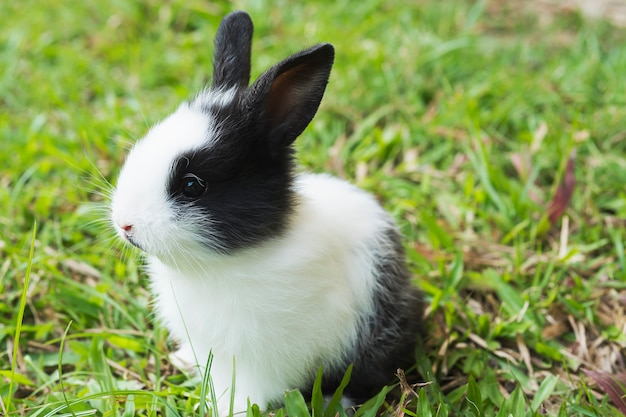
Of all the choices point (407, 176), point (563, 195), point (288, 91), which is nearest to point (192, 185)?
point (288, 91)

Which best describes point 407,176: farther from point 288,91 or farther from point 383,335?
point 288,91

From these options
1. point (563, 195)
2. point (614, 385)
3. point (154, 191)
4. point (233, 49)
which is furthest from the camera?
point (563, 195)

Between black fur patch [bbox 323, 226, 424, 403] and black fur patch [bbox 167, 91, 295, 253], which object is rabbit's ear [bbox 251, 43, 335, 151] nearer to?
black fur patch [bbox 167, 91, 295, 253]

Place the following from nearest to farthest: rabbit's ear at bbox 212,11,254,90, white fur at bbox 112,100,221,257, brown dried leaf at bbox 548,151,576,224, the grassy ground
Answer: white fur at bbox 112,100,221,257
rabbit's ear at bbox 212,11,254,90
the grassy ground
brown dried leaf at bbox 548,151,576,224

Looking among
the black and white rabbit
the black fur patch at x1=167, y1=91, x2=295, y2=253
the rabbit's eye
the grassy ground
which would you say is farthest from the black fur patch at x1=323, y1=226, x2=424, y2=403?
the rabbit's eye

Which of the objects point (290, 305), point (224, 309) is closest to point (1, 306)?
point (224, 309)

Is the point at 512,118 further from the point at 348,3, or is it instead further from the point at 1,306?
the point at 1,306
